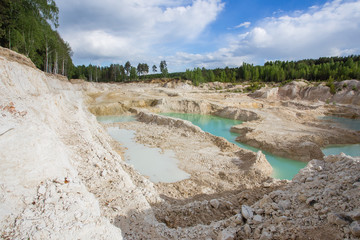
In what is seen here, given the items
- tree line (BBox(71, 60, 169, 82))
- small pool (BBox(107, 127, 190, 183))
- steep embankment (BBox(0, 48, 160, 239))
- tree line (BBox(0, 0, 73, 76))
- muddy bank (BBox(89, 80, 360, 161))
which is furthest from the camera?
tree line (BBox(71, 60, 169, 82))

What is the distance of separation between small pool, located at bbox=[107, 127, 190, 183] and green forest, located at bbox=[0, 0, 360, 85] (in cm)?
1630

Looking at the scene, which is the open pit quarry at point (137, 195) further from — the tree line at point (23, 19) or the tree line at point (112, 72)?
the tree line at point (112, 72)

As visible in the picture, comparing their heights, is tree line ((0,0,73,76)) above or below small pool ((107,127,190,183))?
above

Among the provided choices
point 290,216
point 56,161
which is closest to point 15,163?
point 56,161

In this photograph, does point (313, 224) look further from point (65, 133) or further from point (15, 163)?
point (65, 133)

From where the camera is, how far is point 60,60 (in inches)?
1909

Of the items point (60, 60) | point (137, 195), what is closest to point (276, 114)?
point (137, 195)

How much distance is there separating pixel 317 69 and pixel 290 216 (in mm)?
63183

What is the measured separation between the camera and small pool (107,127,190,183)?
10.2m

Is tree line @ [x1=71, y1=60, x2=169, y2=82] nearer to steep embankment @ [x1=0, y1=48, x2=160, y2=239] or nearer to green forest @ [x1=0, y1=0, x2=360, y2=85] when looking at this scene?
green forest @ [x1=0, y1=0, x2=360, y2=85]

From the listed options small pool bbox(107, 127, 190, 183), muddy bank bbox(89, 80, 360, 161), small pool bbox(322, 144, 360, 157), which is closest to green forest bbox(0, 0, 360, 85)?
muddy bank bbox(89, 80, 360, 161)

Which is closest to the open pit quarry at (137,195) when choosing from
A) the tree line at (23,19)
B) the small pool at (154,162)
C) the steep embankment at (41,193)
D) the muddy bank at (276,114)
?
the steep embankment at (41,193)

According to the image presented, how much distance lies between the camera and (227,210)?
601 cm

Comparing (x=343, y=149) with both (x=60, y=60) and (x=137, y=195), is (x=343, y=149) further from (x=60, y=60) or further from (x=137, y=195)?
(x=60, y=60)
